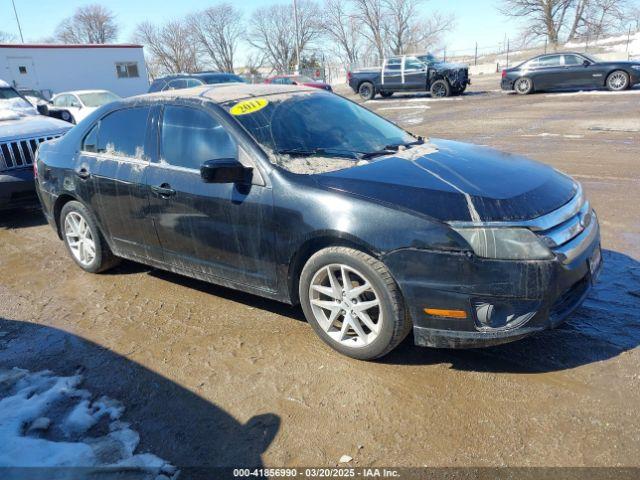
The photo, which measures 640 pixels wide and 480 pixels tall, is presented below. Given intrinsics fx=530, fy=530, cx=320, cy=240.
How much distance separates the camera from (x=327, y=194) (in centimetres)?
319

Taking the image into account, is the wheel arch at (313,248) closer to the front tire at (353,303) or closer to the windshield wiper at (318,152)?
the front tire at (353,303)

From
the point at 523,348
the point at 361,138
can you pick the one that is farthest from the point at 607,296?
the point at 361,138

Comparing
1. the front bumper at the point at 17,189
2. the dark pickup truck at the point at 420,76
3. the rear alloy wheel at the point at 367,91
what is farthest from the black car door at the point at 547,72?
the front bumper at the point at 17,189

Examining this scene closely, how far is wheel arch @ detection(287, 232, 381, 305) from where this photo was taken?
10.1 feet

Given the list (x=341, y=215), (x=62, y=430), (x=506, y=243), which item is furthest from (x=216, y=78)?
(x=506, y=243)

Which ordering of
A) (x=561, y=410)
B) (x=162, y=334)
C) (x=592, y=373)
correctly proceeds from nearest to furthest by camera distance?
(x=561, y=410) → (x=592, y=373) → (x=162, y=334)

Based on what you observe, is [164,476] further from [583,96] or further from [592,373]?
[583,96]

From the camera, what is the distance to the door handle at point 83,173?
15.2 ft

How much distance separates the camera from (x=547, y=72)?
2002 centimetres

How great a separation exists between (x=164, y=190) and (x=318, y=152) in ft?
4.00

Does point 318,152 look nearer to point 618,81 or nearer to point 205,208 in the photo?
point 205,208

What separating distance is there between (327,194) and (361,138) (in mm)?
995

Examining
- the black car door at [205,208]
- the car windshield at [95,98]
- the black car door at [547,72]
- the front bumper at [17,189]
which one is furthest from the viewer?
the black car door at [547,72]

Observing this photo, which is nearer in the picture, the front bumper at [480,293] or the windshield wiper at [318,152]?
the front bumper at [480,293]
